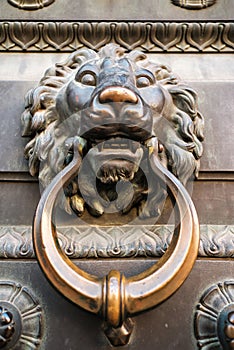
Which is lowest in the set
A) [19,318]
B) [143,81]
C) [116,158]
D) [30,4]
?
[19,318]

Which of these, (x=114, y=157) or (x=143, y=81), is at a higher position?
(x=143, y=81)

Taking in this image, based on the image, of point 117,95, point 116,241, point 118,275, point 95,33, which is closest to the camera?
point 118,275

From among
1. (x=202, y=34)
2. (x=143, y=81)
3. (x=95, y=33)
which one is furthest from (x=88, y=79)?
(x=202, y=34)

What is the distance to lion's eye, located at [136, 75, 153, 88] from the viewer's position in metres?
0.96

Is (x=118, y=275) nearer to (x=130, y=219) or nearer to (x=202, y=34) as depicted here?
(x=130, y=219)

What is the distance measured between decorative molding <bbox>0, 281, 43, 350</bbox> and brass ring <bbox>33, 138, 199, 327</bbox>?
16 cm

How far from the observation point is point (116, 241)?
0.91 metres

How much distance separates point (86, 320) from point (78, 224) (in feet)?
0.67

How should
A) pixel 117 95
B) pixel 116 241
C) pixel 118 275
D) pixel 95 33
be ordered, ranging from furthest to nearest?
pixel 95 33, pixel 116 241, pixel 117 95, pixel 118 275

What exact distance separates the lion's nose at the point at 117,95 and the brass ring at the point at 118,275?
0.17 m

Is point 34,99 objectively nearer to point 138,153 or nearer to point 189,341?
point 138,153

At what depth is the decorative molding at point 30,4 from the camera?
1254 mm

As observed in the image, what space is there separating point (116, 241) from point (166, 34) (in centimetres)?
62

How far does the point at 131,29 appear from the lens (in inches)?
47.4
